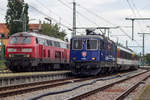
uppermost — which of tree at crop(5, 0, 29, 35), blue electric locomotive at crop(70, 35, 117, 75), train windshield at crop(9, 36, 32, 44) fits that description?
tree at crop(5, 0, 29, 35)

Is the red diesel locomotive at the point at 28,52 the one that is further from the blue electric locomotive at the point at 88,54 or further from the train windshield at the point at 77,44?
the train windshield at the point at 77,44

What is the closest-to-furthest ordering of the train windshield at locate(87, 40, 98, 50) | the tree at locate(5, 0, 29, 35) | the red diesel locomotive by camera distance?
the red diesel locomotive < the train windshield at locate(87, 40, 98, 50) < the tree at locate(5, 0, 29, 35)

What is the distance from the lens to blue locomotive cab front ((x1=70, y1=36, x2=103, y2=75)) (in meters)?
23.6

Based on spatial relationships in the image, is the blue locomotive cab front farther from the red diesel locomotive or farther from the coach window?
the coach window

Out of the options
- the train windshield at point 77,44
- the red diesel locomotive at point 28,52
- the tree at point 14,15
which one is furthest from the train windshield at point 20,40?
the tree at point 14,15

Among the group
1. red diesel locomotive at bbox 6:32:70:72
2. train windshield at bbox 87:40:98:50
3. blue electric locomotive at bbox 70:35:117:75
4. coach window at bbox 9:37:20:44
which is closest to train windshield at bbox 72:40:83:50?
blue electric locomotive at bbox 70:35:117:75

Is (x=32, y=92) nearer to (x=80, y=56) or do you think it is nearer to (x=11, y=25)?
(x=80, y=56)

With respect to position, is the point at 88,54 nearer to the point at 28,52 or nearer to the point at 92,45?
the point at 92,45

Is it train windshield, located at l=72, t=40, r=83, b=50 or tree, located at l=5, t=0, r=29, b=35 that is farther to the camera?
tree, located at l=5, t=0, r=29, b=35

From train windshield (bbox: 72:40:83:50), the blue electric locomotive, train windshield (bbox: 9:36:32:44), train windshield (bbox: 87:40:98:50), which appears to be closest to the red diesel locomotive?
train windshield (bbox: 9:36:32:44)

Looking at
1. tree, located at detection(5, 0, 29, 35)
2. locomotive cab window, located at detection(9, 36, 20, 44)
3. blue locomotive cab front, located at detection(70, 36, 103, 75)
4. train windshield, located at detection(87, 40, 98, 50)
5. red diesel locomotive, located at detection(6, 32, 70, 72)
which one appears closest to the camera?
red diesel locomotive, located at detection(6, 32, 70, 72)

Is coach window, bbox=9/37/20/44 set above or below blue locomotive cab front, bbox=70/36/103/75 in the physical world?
above

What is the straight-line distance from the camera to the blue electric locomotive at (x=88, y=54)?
2359cm

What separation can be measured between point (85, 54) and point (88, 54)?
0.23 metres
